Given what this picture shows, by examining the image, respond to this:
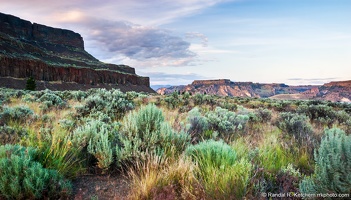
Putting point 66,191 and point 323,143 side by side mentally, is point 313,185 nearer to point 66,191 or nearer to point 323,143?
point 323,143

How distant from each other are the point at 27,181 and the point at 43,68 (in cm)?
9130

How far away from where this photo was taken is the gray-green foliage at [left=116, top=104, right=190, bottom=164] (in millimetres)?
4059

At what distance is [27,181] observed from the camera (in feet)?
9.46

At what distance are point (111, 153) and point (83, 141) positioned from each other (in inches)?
28.6

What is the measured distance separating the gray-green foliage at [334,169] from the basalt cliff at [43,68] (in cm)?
7339

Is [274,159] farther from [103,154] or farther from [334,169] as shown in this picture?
[103,154]

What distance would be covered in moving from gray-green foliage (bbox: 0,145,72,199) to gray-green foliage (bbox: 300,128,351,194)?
2952 millimetres

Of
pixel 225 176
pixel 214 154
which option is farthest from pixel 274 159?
pixel 225 176

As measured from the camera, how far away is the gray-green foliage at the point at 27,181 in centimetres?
290

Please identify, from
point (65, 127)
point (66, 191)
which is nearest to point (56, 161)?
point (66, 191)

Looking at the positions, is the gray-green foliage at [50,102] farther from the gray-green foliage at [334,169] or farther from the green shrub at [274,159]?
the gray-green foliage at [334,169]

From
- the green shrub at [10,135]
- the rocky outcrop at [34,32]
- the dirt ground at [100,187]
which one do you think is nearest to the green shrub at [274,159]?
the dirt ground at [100,187]

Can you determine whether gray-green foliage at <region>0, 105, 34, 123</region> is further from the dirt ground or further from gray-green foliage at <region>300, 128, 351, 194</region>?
gray-green foliage at <region>300, 128, 351, 194</region>

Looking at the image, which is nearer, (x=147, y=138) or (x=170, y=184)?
(x=170, y=184)
